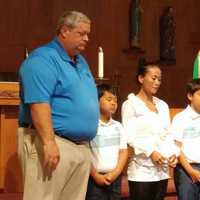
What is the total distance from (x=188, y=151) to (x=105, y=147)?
0.56 meters

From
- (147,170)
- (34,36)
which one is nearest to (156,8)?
(34,36)

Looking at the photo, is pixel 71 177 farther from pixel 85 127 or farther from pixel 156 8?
pixel 156 8

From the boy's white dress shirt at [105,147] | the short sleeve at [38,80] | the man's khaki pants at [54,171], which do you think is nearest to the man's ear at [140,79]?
the boy's white dress shirt at [105,147]

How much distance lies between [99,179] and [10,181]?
3.20 feet

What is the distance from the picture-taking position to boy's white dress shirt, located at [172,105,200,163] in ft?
9.87

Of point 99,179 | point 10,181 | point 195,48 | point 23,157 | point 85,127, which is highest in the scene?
point 195,48

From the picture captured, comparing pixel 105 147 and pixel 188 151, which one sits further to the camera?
pixel 188 151

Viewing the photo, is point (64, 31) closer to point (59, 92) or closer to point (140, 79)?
point (59, 92)

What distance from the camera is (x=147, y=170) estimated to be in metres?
2.94

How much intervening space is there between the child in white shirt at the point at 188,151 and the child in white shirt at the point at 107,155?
0.37 metres

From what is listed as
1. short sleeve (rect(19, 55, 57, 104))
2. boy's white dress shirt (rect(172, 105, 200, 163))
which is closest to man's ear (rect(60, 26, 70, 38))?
short sleeve (rect(19, 55, 57, 104))

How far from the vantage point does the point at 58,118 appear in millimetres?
2314

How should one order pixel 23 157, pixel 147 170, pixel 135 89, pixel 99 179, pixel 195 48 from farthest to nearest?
pixel 195 48
pixel 135 89
pixel 147 170
pixel 99 179
pixel 23 157

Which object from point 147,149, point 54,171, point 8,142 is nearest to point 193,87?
point 147,149
